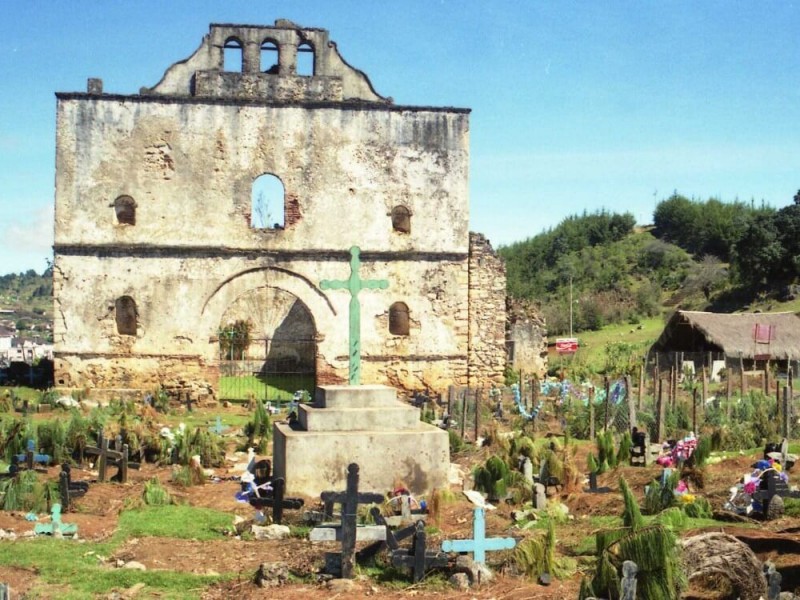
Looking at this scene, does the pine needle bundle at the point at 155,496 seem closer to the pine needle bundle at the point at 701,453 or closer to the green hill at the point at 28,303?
the pine needle bundle at the point at 701,453

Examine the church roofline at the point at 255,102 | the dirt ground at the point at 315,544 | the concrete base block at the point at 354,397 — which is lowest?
the dirt ground at the point at 315,544

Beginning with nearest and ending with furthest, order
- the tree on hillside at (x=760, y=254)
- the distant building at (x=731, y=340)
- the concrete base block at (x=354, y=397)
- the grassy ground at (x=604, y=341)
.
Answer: the concrete base block at (x=354, y=397) → the distant building at (x=731, y=340) → the grassy ground at (x=604, y=341) → the tree on hillside at (x=760, y=254)

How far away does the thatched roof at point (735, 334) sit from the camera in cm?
2809

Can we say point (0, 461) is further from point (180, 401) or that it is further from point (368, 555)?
point (180, 401)

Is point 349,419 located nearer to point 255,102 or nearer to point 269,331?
point 255,102

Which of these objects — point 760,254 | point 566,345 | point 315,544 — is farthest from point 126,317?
point 760,254

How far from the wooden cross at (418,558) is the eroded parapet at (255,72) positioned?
55.8 ft

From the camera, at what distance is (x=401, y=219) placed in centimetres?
2398

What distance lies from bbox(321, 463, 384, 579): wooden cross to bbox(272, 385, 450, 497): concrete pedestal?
2605 mm

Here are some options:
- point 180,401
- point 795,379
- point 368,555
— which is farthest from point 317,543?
point 795,379

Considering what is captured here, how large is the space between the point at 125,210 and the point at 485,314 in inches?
349

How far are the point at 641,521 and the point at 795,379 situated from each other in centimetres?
1994

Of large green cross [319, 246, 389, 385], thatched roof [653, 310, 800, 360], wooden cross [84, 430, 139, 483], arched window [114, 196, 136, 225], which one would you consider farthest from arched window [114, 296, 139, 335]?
thatched roof [653, 310, 800, 360]

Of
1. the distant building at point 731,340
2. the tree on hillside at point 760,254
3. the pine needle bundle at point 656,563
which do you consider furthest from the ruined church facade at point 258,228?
the tree on hillside at point 760,254
